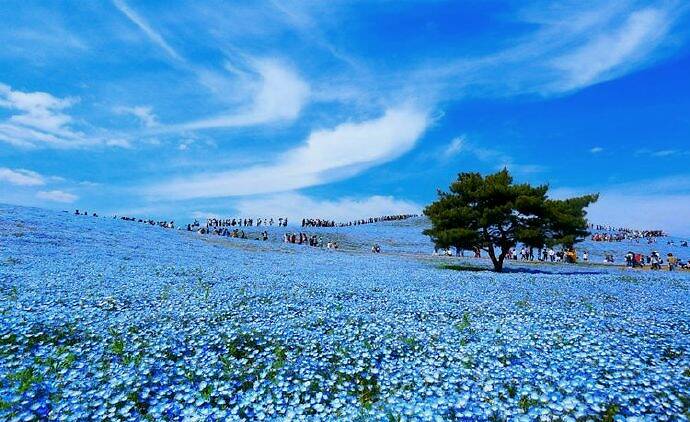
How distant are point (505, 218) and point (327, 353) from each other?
21.9 meters

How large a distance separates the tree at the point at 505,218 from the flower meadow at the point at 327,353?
1254 centimetres

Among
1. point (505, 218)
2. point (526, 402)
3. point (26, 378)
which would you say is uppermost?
point (505, 218)

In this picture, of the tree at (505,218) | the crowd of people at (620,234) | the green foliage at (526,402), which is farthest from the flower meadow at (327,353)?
the crowd of people at (620,234)

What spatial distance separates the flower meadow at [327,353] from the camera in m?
5.26

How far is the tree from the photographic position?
26062 mm

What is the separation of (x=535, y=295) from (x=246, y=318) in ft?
31.0

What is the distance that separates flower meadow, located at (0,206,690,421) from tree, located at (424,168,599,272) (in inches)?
494

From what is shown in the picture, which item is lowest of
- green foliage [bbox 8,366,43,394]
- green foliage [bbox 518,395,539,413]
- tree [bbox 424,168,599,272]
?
green foliage [bbox 8,366,43,394]

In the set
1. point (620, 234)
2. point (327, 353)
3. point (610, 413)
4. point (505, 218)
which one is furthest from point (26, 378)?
point (620, 234)

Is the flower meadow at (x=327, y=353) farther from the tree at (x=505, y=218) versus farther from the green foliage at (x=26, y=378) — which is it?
the tree at (x=505, y=218)

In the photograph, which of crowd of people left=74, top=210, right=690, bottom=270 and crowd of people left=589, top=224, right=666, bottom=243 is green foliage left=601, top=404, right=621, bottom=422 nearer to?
crowd of people left=74, top=210, right=690, bottom=270

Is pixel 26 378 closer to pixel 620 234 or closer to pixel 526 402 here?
pixel 526 402

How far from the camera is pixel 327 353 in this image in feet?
23.5

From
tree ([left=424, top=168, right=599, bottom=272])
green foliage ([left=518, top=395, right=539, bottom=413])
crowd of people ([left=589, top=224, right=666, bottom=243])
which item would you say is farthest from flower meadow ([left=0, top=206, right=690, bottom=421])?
crowd of people ([left=589, top=224, right=666, bottom=243])
